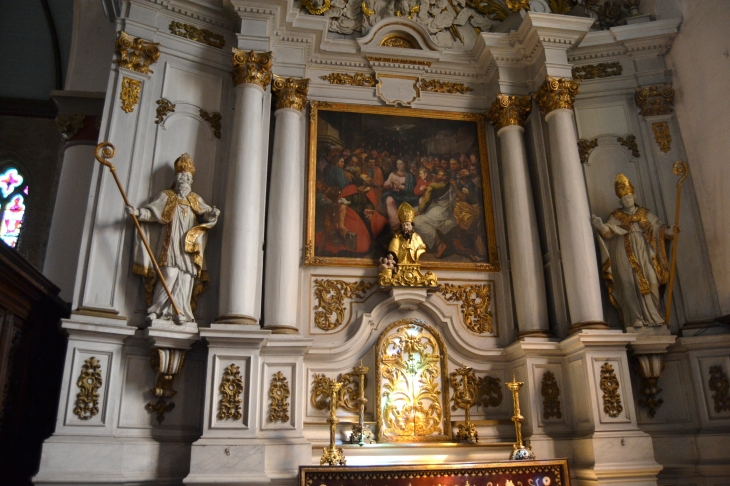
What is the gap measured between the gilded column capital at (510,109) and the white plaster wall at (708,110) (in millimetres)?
1940

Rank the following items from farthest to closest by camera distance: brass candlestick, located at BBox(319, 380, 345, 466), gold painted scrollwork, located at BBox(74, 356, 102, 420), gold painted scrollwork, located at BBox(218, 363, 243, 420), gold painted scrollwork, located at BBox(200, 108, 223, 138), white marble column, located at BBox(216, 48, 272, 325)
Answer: gold painted scrollwork, located at BBox(200, 108, 223, 138)
white marble column, located at BBox(216, 48, 272, 325)
gold painted scrollwork, located at BBox(218, 363, 243, 420)
brass candlestick, located at BBox(319, 380, 345, 466)
gold painted scrollwork, located at BBox(74, 356, 102, 420)

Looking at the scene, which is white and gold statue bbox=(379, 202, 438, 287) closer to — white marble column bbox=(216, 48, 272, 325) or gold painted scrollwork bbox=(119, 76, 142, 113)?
white marble column bbox=(216, 48, 272, 325)

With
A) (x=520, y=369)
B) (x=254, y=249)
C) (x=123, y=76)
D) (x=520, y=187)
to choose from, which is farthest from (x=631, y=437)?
(x=123, y=76)

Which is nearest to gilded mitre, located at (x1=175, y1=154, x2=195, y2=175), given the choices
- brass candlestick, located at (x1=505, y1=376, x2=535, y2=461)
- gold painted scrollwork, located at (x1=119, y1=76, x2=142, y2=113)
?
gold painted scrollwork, located at (x1=119, y1=76, x2=142, y2=113)

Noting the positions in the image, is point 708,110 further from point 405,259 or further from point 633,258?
point 405,259

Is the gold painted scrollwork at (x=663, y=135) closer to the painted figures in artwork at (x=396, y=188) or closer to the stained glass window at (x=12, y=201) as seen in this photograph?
the painted figures in artwork at (x=396, y=188)

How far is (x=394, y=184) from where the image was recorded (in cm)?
818

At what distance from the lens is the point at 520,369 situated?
24.0ft

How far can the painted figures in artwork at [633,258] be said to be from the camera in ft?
→ 23.9

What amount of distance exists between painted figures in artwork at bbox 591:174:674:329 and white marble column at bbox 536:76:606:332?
0.28 metres

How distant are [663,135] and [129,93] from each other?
6.60 metres

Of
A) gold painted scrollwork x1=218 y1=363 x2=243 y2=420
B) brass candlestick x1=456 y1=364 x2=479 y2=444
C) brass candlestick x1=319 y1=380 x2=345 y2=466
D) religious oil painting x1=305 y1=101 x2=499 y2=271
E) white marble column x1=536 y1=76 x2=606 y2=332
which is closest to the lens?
brass candlestick x1=319 y1=380 x2=345 y2=466

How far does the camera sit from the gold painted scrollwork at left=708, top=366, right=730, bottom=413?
270 inches

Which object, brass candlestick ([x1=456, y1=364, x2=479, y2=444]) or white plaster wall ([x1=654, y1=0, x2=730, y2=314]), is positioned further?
white plaster wall ([x1=654, y1=0, x2=730, y2=314])
